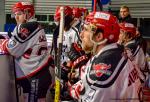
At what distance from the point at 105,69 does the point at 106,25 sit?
1.15 ft

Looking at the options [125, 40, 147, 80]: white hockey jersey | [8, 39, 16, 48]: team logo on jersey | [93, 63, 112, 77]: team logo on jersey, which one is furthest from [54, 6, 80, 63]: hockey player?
[93, 63, 112, 77]: team logo on jersey

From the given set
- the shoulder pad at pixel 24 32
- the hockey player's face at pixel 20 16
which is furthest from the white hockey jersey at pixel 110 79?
the hockey player's face at pixel 20 16

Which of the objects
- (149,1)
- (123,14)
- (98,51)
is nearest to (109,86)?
(98,51)

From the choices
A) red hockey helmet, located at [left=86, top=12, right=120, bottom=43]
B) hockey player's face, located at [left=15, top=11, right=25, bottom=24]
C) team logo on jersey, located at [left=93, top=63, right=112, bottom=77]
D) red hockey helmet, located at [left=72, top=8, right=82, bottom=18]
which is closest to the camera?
team logo on jersey, located at [left=93, top=63, right=112, bottom=77]

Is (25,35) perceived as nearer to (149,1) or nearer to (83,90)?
(83,90)

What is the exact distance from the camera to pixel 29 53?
17.1ft

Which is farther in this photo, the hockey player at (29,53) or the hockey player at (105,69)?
the hockey player at (29,53)

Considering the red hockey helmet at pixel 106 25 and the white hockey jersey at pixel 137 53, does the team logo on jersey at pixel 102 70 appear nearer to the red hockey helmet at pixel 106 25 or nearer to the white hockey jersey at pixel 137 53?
the red hockey helmet at pixel 106 25

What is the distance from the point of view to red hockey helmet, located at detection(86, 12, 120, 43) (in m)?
3.07

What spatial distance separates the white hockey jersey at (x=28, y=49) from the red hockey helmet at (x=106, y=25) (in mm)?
2054

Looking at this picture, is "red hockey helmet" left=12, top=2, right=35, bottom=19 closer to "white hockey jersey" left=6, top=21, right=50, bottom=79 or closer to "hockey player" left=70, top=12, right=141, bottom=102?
"white hockey jersey" left=6, top=21, right=50, bottom=79

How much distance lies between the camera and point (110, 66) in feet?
9.70

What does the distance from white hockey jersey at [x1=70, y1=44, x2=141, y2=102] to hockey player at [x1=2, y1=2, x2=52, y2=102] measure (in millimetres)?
2130

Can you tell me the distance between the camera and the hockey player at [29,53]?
508 centimetres
